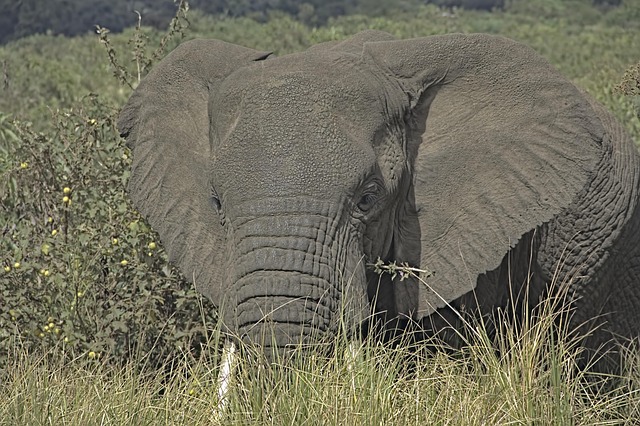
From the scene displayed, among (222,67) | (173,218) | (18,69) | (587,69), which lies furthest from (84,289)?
(587,69)

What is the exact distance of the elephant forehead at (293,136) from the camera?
12.7 ft

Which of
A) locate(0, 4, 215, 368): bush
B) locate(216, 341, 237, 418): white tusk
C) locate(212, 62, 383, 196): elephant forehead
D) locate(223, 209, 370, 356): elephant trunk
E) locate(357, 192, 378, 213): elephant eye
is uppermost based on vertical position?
locate(212, 62, 383, 196): elephant forehead

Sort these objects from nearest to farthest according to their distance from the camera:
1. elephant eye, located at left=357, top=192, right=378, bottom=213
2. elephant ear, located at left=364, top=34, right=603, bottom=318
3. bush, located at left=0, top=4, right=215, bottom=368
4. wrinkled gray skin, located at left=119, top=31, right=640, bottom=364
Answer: wrinkled gray skin, located at left=119, top=31, right=640, bottom=364 < elephant eye, located at left=357, top=192, right=378, bottom=213 < elephant ear, located at left=364, top=34, right=603, bottom=318 < bush, located at left=0, top=4, right=215, bottom=368

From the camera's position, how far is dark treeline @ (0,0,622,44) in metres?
32.2

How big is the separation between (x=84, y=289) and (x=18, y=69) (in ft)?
44.4

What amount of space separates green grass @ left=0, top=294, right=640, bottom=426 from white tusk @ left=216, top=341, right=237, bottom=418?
0.02 meters

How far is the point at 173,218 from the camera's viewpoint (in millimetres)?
4570

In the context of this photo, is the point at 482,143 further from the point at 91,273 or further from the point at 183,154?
the point at 91,273

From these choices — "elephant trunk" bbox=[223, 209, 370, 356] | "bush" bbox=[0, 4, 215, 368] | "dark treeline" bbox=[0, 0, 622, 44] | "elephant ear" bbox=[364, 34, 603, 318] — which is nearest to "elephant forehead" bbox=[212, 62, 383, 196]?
"elephant trunk" bbox=[223, 209, 370, 356]

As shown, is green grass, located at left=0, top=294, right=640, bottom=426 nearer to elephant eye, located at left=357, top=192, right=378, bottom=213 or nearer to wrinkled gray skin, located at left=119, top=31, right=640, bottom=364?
wrinkled gray skin, located at left=119, top=31, right=640, bottom=364

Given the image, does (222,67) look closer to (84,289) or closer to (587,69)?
(84,289)

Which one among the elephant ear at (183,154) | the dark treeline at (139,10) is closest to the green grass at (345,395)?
the elephant ear at (183,154)

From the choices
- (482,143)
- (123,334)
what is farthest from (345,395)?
(123,334)

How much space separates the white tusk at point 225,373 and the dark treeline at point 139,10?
975 inches
